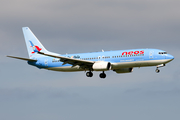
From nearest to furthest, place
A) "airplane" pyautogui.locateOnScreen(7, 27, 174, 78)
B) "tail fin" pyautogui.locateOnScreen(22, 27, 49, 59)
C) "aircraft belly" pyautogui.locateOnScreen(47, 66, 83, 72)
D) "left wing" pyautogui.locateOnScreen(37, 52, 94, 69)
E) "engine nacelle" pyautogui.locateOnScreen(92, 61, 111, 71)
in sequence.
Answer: "airplane" pyautogui.locateOnScreen(7, 27, 174, 78)
"engine nacelle" pyautogui.locateOnScreen(92, 61, 111, 71)
"left wing" pyautogui.locateOnScreen(37, 52, 94, 69)
"aircraft belly" pyautogui.locateOnScreen(47, 66, 83, 72)
"tail fin" pyautogui.locateOnScreen(22, 27, 49, 59)

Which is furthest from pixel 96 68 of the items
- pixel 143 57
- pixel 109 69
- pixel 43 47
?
pixel 43 47

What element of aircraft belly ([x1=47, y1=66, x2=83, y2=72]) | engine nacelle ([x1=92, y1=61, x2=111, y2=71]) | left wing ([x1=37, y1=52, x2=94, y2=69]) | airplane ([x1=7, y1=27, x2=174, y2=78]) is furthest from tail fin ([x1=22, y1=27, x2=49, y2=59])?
engine nacelle ([x1=92, y1=61, x2=111, y2=71])

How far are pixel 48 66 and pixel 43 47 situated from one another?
779 centimetres

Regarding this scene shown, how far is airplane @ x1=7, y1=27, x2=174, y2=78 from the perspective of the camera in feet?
250

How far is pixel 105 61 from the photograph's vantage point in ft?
260

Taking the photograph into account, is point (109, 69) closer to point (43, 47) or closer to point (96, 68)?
point (96, 68)

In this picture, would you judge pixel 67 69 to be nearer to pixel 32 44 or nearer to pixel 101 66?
pixel 101 66

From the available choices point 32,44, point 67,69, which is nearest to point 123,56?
point 67,69

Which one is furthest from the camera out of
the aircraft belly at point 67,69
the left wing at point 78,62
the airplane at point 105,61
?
the aircraft belly at point 67,69

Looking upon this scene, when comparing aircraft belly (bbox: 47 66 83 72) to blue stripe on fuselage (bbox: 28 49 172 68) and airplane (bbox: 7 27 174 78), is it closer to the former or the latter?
airplane (bbox: 7 27 174 78)

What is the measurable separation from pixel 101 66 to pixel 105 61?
233cm

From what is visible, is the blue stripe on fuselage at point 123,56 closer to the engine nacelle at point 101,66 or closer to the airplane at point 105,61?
the airplane at point 105,61

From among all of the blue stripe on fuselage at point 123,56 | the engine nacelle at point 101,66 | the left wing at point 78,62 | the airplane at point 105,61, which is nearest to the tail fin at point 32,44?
the airplane at point 105,61

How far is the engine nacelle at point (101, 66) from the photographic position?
3031 inches
